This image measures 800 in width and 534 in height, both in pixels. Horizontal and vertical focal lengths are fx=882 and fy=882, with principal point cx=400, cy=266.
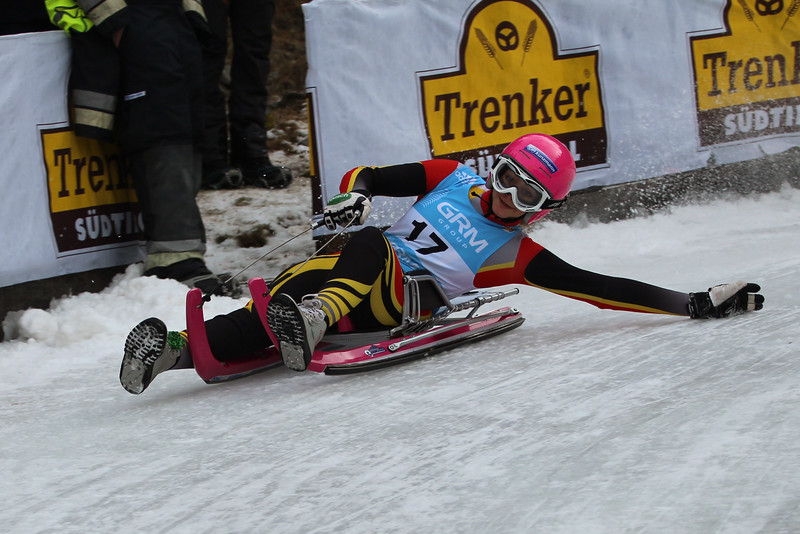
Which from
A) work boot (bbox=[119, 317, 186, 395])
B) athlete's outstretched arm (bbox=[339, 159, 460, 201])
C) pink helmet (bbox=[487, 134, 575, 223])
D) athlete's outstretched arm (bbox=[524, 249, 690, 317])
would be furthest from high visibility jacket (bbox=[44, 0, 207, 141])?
athlete's outstretched arm (bbox=[524, 249, 690, 317])

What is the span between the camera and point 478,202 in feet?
12.8

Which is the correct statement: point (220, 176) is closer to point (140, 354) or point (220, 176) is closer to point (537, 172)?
point (537, 172)

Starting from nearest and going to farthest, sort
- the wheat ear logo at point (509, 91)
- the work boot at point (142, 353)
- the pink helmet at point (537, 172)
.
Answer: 1. the work boot at point (142, 353)
2. the pink helmet at point (537, 172)
3. the wheat ear logo at point (509, 91)

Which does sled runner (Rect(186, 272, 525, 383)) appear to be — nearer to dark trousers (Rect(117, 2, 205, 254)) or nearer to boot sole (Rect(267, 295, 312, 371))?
boot sole (Rect(267, 295, 312, 371))

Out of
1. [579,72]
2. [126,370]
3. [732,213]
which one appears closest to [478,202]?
[126,370]

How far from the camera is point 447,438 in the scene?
2609mm

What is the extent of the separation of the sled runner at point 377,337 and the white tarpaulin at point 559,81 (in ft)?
6.15

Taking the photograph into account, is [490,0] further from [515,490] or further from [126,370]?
[515,490]

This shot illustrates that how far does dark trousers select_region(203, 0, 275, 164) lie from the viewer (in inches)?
249

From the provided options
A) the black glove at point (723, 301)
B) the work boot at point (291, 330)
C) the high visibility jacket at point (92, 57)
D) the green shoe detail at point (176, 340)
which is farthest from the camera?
the high visibility jacket at point (92, 57)

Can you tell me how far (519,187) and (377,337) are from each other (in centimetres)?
86

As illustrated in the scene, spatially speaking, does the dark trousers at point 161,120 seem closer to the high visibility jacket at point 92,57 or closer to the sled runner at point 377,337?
the high visibility jacket at point 92,57

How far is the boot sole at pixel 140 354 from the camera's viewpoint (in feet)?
10.2

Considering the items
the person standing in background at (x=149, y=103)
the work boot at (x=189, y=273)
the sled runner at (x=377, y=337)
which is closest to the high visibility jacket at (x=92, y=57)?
the person standing in background at (x=149, y=103)
